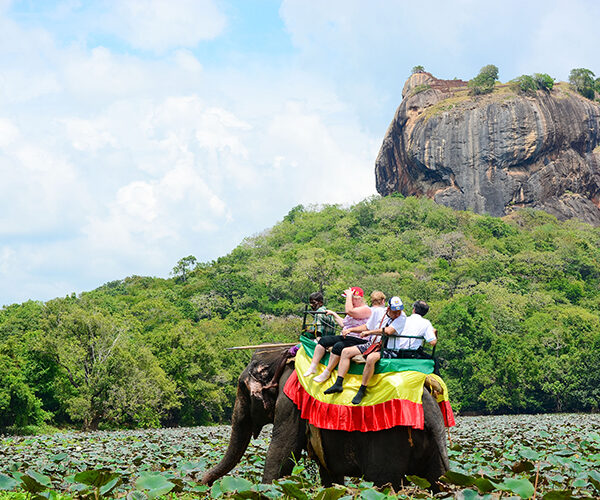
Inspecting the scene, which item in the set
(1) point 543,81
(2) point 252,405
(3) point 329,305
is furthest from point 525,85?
(2) point 252,405

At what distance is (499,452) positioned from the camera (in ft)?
34.9

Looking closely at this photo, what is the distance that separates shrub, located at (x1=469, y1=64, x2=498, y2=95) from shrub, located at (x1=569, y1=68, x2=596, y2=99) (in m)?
13.2

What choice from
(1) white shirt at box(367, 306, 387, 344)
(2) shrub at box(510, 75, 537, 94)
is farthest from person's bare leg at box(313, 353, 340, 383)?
(2) shrub at box(510, 75, 537, 94)

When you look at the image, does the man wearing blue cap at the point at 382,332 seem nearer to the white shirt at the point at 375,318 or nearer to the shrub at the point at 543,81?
the white shirt at the point at 375,318

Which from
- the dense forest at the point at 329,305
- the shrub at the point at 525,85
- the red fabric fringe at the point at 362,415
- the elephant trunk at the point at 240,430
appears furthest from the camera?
the shrub at the point at 525,85

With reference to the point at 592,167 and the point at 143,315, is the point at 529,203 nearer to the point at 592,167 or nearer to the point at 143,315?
the point at 592,167

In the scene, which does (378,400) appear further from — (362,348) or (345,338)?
(345,338)

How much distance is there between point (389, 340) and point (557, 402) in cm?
4295

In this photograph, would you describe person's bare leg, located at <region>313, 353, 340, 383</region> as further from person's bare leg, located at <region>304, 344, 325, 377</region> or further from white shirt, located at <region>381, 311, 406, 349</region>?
white shirt, located at <region>381, 311, 406, 349</region>

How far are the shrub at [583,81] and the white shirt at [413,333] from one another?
9662cm

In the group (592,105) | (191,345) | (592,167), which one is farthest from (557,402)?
(592,105)

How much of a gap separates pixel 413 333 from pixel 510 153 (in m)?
79.1

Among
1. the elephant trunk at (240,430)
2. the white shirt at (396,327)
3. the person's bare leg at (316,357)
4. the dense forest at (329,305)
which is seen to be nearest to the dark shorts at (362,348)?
the white shirt at (396,327)

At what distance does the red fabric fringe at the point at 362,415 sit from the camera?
5.55m
